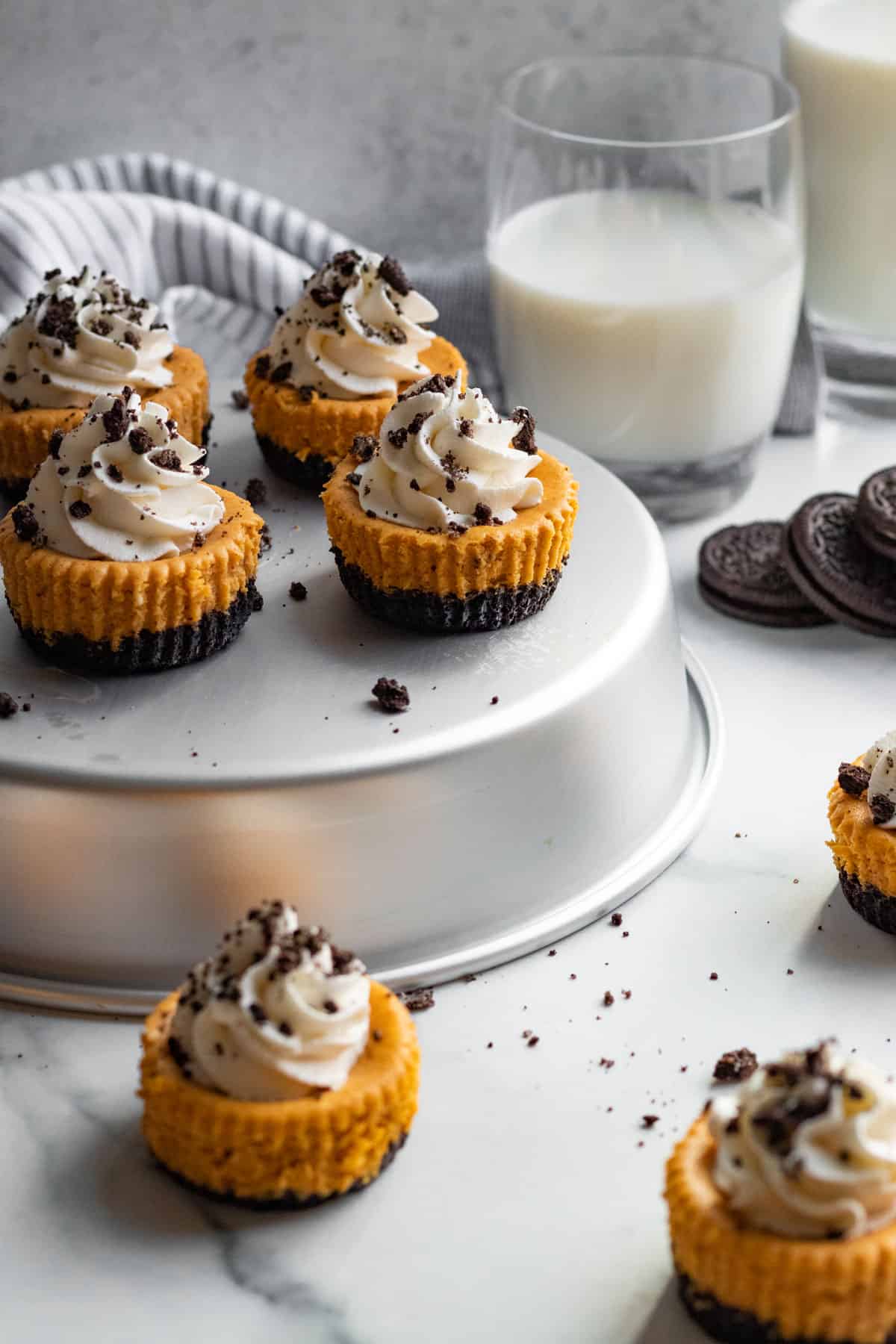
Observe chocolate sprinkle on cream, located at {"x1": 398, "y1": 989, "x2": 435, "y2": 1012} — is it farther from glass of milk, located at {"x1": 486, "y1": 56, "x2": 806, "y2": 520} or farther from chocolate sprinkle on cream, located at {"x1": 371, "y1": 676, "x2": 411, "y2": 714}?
glass of milk, located at {"x1": 486, "y1": 56, "x2": 806, "y2": 520}

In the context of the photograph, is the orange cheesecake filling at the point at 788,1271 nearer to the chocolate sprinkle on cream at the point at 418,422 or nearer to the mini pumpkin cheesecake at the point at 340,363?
the chocolate sprinkle on cream at the point at 418,422

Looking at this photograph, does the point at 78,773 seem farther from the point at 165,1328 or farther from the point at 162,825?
the point at 165,1328

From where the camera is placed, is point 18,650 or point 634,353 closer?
point 18,650

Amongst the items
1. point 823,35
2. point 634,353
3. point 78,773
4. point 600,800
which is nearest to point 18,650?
point 78,773

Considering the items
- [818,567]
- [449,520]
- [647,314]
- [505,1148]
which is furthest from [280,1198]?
[647,314]

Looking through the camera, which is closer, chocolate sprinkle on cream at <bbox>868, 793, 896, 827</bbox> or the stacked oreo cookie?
chocolate sprinkle on cream at <bbox>868, 793, 896, 827</bbox>

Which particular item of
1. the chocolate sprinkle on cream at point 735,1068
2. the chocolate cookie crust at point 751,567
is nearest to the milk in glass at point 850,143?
the chocolate cookie crust at point 751,567

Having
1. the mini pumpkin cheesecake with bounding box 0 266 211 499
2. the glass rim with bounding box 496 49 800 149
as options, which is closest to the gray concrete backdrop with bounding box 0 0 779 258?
the glass rim with bounding box 496 49 800 149

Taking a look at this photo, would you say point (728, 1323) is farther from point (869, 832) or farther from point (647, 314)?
point (647, 314)
